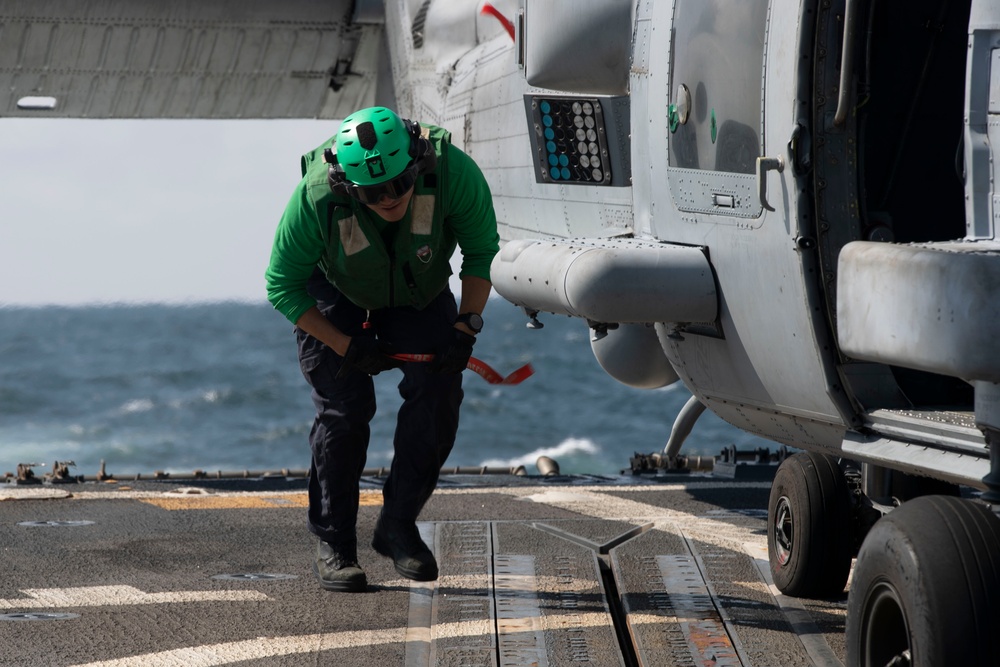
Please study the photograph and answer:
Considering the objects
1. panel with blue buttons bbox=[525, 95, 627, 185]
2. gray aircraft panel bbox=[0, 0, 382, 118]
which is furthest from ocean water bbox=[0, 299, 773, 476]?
panel with blue buttons bbox=[525, 95, 627, 185]

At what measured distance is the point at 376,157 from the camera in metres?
4.59

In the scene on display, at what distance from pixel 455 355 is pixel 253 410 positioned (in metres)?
56.9

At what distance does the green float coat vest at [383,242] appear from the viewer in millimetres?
4805

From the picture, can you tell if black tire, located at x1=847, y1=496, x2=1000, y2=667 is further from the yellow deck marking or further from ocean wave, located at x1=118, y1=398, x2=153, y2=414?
ocean wave, located at x1=118, y1=398, x2=153, y2=414

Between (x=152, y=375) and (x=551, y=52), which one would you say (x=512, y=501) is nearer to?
(x=551, y=52)

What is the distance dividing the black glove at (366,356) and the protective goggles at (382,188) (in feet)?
1.71

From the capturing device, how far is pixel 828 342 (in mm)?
3908

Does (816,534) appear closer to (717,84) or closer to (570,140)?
(717,84)

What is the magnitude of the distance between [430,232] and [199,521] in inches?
91.5

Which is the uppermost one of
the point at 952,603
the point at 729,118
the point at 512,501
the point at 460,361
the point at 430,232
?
the point at 729,118

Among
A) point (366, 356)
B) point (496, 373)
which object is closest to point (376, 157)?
point (366, 356)

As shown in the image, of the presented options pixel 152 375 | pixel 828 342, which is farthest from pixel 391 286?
pixel 152 375

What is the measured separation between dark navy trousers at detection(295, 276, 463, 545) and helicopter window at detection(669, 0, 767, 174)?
45.0 inches

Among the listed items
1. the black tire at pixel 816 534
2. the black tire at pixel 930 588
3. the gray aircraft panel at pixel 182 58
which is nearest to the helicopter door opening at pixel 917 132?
the black tire at pixel 816 534
